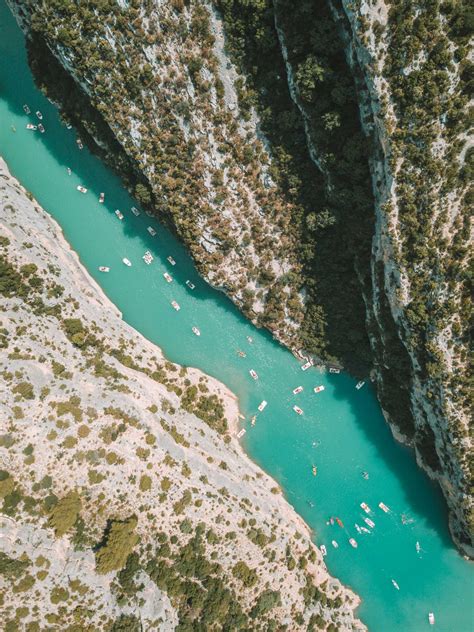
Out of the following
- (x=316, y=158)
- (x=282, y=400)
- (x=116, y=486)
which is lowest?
(x=116, y=486)

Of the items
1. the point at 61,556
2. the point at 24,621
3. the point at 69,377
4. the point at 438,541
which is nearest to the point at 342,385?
the point at 438,541

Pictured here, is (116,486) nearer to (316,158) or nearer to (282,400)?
(282,400)

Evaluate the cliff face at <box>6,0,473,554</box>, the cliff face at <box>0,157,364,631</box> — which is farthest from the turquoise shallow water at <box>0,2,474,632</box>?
the cliff face at <box>6,0,473,554</box>

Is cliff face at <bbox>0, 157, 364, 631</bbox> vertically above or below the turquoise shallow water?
below

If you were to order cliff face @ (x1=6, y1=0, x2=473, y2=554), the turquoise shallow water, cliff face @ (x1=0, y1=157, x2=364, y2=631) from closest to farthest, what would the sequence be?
1. cliff face @ (x1=6, y1=0, x2=473, y2=554)
2. cliff face @ (x1=0, y1=157, x2=364, y2=631)
3. the turquoise shallow water

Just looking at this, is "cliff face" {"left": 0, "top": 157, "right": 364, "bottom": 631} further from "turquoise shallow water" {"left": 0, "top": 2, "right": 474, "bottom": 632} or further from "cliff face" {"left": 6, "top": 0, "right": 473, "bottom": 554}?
"cliff face" {"left": 6, "top": 0, "right": 473, "bottom": 554}

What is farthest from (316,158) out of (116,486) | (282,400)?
(116,486)

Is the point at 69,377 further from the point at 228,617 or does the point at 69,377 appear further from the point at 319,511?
the point at 319,511
